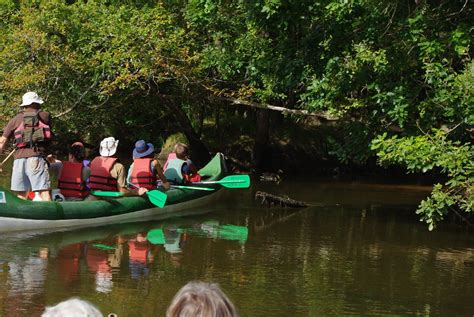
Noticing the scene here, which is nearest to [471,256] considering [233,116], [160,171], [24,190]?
[160,171]

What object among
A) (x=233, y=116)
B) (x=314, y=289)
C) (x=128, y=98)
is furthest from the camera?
(x=233, y=116)

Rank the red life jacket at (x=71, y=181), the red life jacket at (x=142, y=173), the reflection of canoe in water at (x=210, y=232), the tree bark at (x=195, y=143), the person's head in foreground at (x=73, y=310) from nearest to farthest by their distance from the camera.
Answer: the person's head in foreground at (x=73, y=310) < the reflection of canoe in water at (x=210, y=232) < the red life jacket at (x=71, y=181) < the red life jacket at (x=142, y=173) < the tree bark at (x=195, y=143)

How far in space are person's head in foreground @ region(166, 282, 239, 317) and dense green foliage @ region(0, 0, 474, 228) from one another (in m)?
7.33

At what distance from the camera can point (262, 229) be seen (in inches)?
461

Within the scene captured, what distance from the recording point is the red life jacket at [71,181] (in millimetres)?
10820

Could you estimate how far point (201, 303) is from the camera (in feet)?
8.95

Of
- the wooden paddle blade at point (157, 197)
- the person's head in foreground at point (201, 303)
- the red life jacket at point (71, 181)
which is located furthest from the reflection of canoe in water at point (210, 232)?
the person's head in foreground at point (201, 303)

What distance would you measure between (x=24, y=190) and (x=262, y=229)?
3.48 meters

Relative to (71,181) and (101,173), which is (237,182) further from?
(71,181)

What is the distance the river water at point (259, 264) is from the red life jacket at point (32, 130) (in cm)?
120

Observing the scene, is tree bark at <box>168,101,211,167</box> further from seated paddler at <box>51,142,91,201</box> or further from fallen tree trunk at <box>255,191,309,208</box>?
seated paddler at <box>51,142,91,201</box>

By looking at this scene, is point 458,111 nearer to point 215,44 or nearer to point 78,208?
point 78,208

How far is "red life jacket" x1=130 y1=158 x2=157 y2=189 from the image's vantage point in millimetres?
11977

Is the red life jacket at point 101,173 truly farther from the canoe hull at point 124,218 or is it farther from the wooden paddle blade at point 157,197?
the wooden paddle blade at point 157,197
